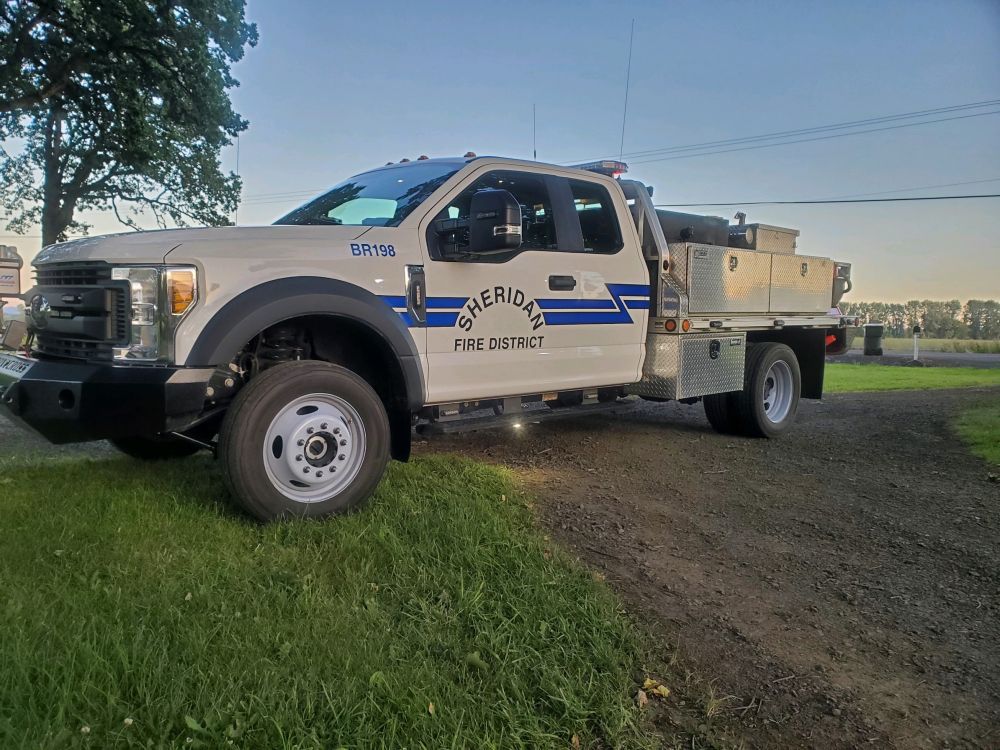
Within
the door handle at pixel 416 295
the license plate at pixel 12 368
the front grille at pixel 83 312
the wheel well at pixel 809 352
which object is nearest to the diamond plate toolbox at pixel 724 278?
the wheel well at pixel 809 352

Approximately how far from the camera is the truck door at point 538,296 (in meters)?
4.55

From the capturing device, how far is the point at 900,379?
15453 mm

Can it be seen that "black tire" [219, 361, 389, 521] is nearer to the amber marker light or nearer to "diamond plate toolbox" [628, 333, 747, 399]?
the amber marker light

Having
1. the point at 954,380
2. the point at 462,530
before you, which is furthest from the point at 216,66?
the point at 954,380

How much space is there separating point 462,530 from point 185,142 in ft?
36.1

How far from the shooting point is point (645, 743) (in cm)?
233

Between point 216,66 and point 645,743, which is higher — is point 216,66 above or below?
above

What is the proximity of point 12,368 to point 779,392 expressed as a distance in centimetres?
694

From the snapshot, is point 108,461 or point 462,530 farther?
point 108,461

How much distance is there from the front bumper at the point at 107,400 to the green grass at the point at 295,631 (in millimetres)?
499

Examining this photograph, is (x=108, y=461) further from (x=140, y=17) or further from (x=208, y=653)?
(x=140, y=17)

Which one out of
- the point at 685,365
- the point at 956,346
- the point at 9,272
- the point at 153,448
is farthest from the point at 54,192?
the point at 956,346

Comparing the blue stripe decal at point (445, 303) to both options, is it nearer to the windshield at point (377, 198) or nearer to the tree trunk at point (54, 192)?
the windshield at point (377, 198)

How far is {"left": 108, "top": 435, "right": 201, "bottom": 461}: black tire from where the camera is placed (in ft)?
16.1
